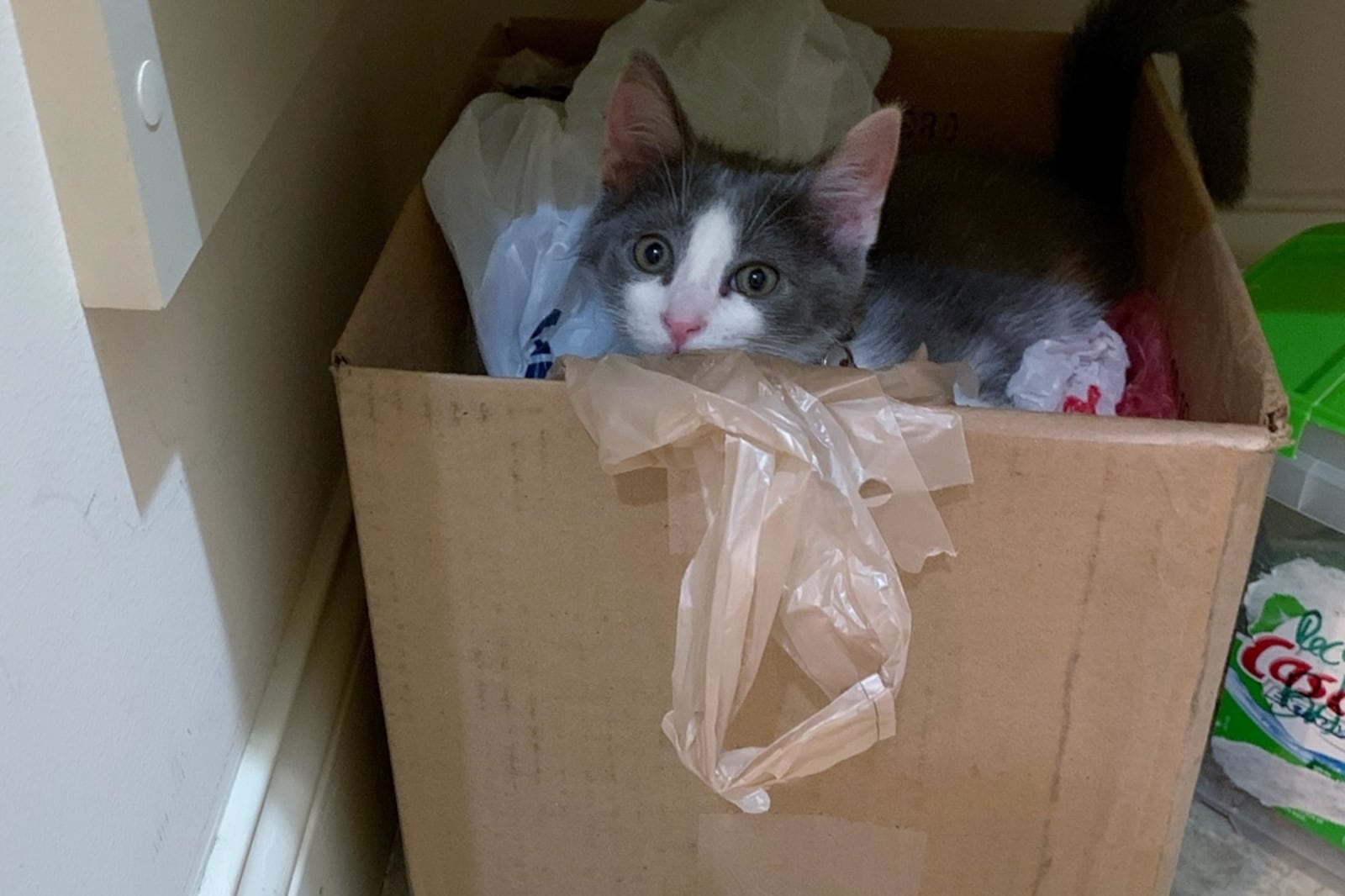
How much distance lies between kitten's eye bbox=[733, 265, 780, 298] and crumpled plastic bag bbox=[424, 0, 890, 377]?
9 centimetres

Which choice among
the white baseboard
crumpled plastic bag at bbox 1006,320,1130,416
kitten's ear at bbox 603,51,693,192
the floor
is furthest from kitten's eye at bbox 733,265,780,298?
the floor

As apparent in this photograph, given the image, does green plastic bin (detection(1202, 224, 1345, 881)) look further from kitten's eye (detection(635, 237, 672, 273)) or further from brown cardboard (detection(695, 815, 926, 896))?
kitten's eye (detection(635, 237, 672, 273))

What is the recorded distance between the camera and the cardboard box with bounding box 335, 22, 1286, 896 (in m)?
0.64

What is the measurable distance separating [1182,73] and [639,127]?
0.51 metres

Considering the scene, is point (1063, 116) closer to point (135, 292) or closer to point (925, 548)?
point (925, 548)

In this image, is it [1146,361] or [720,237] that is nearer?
[720,237]

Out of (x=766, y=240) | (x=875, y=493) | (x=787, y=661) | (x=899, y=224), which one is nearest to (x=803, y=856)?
(x=787, y=661)

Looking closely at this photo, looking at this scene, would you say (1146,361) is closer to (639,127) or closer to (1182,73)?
(1182,73)

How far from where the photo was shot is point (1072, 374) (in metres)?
0.94

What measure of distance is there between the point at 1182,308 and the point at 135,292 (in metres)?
0.66

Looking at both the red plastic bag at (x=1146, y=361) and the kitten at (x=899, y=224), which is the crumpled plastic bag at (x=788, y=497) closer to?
the kitten at (x=899, y=224)

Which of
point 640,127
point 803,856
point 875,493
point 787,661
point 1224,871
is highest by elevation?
point 640,127

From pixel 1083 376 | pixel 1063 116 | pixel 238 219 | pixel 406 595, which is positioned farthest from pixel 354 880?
pixel 1063 116

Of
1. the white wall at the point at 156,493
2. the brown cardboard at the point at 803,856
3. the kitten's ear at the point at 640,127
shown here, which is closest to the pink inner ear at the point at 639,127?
the kitten's ear at the point at 640,127
